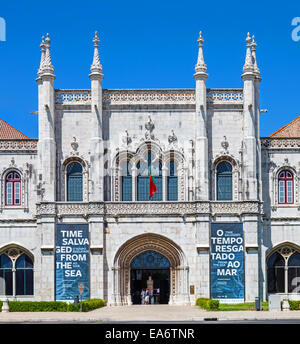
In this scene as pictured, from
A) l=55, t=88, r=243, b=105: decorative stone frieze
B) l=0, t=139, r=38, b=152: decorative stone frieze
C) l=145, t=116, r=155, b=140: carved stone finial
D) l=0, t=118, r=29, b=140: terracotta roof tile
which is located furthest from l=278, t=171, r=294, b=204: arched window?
l=0, t=118, r=29, b=140: terracotta roof tile

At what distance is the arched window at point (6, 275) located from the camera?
45469 millimetres

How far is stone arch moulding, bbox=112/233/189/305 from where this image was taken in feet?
144

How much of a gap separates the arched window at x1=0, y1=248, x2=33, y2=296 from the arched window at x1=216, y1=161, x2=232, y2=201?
13406mm

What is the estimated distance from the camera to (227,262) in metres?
43.8

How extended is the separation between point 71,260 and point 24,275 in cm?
416

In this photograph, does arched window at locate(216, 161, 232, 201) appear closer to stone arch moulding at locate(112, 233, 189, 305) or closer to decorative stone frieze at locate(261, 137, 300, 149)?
decorative stone frieze at locate(261, 137, 300, 149)

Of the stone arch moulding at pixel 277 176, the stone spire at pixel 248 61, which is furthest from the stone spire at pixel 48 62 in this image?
the stone arch moulding at pixel 277 176

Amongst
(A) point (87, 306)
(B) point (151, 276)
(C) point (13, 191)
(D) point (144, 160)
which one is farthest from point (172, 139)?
(A) point (87, 306)

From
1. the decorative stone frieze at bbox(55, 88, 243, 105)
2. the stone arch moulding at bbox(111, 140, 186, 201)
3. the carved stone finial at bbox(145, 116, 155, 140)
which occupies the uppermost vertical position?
the decorative stone frieze at bbox(55, 88, 243, 105)

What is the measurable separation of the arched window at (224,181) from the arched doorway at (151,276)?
5.61 m

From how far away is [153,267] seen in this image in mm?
45031

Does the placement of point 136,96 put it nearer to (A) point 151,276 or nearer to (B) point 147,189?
(B) point 147,189
